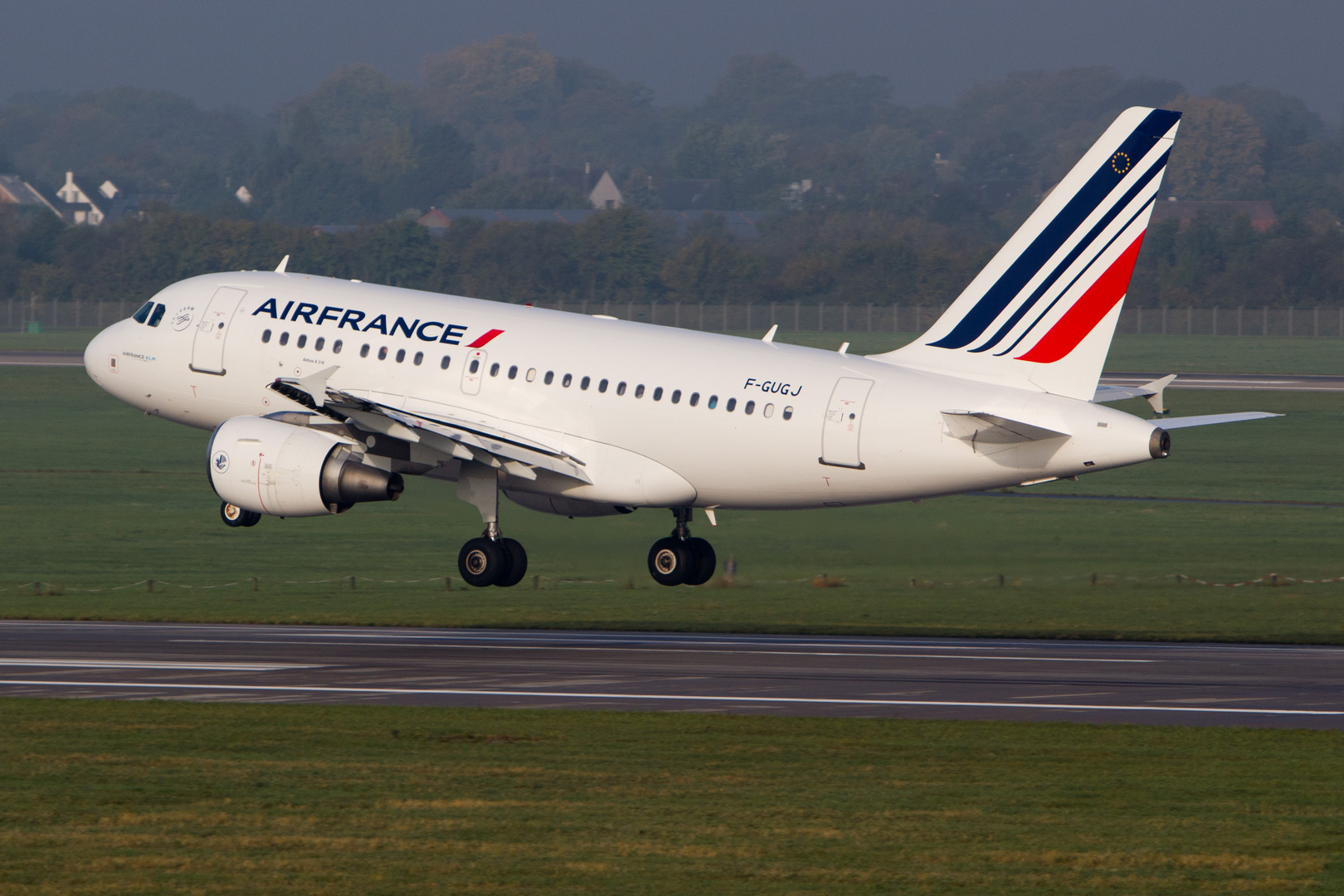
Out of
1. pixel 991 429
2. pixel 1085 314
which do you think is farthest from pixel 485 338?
pixel 1085 314

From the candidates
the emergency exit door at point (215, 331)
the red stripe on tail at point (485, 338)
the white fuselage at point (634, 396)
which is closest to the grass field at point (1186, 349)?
the emergency exit door at point (215, 331)

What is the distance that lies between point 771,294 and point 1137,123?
14504cm

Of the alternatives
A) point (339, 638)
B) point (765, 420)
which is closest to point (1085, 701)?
point (765, 420)

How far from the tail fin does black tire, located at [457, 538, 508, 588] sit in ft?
38.9

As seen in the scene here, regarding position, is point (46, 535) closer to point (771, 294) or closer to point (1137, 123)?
point (1137, 123)

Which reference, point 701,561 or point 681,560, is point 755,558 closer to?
point 701,561

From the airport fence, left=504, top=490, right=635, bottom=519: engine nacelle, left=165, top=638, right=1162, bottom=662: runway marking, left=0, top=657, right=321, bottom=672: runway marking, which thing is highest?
the airport fence

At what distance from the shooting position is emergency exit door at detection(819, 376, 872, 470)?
43344mm

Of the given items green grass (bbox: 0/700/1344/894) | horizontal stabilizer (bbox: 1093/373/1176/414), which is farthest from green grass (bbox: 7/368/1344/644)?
green grass (bbox: 0/700/1344/894)

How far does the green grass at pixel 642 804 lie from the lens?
20.9m

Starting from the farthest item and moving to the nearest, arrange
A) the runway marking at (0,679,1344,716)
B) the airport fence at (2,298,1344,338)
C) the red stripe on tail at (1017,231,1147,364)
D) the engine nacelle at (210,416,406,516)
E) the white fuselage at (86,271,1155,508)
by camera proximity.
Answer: the airport fence at (2,298,1344,338), the engine nacelle at (210,416,406,516), the white fuselage at (86,271,1155,508), the red stripe on tail at (1017,231,1147,364), the runway marking at (0,679,1344,716)

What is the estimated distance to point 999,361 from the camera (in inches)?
1692

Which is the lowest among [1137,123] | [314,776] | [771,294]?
[314,776]

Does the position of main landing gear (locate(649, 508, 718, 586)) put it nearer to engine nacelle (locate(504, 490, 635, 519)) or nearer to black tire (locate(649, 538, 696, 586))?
black tire (locate(649, 538, 696, 586))
